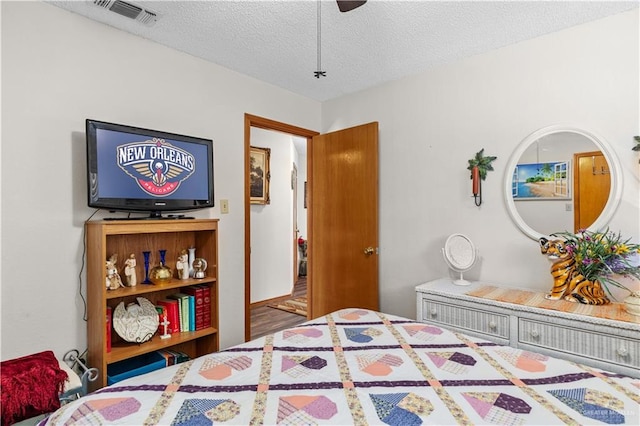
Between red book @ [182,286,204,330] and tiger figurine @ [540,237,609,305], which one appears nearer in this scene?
tiger figurine @ [540,237,609,305]

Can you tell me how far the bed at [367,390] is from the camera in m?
1.07

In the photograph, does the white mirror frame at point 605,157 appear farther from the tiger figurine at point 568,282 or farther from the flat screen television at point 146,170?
the flat screen television at point 146,170

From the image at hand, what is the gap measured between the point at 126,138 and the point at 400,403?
2126 millimetres

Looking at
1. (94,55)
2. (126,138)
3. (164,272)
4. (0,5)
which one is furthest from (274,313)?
(0,5)

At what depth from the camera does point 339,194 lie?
3.56 meters

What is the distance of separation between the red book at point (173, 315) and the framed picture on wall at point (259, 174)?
251 cm

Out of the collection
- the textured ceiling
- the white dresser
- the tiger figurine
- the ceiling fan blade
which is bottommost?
the white dresser

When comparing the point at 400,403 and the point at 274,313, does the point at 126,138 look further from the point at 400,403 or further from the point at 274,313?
the point at 274,313

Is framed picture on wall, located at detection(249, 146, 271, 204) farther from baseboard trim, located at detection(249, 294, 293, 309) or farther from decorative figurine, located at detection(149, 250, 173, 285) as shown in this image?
decorative figurine, located at detection(149, 250, 173, 285)

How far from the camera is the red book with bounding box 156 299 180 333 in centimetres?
246

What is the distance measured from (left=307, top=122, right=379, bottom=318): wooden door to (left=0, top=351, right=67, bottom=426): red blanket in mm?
2297

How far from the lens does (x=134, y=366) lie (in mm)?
2371

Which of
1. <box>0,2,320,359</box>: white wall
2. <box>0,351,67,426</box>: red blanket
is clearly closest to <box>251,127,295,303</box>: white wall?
<box>0,2,320,359</box>: white wall

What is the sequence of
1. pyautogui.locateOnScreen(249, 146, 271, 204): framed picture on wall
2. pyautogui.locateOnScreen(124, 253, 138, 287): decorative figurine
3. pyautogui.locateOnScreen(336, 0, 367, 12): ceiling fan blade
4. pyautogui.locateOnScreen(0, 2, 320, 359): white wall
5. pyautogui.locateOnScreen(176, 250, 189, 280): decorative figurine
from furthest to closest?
1. pyautogui.locateOnScreen(249, 146, 271, 204): framed picture on wall
2. pyautogui.locateOnScreen(176, 250, 189, 280): decorative figurine
3. pyautogui.locateOnScreen(124, 253, 138, 287): decorative figurine
4. pyautogui.locateOnScreen(0, 2, 320, 359): white wall
5. pyautogui.locateOnScreen(336, 0, 367, 12): ceiling fan blade
